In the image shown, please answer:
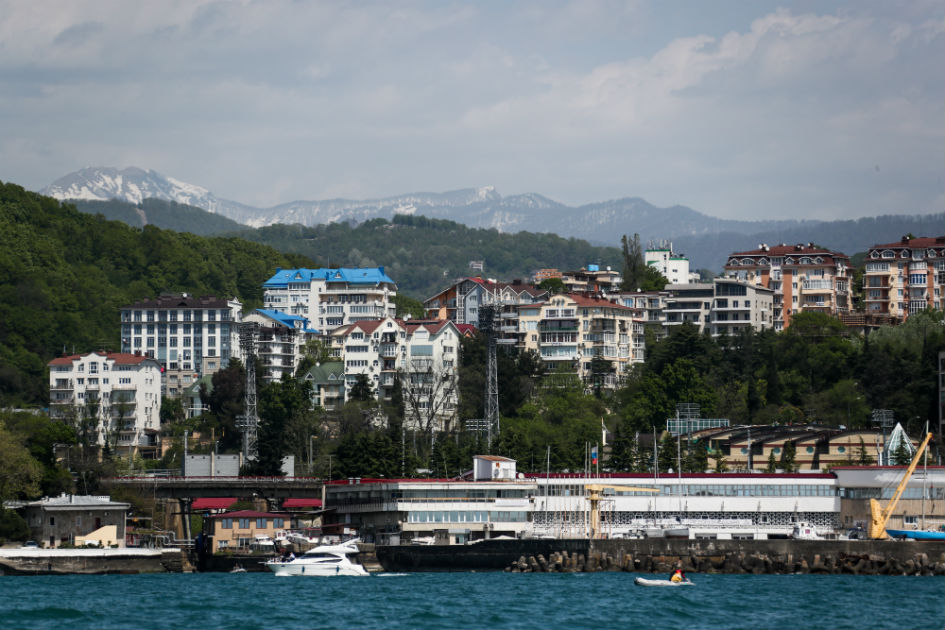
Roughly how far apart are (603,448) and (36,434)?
44.2m

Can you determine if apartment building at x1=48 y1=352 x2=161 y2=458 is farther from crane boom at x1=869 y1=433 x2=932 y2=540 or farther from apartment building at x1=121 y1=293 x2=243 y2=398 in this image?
crane boom at x1=869 y1=433 x2=932 y2=540

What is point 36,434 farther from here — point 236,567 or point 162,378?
point 162,378

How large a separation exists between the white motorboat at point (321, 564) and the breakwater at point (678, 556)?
441 centimetres

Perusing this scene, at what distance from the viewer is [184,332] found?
601ft

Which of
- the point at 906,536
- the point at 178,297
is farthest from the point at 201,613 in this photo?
the point at 178,297

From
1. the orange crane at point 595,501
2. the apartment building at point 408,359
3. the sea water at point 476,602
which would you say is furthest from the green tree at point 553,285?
the sea water at point 476,602

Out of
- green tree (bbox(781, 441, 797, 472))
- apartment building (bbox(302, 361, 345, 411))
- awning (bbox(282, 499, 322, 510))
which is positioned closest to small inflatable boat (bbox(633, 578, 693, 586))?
green tree (bbox(781, 441, 797, 472))

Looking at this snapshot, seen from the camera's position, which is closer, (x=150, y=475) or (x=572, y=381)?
(x=150, y=475)

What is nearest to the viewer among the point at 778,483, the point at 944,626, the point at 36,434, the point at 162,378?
the point at 944,626

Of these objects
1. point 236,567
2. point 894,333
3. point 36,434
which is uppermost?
point 894,333

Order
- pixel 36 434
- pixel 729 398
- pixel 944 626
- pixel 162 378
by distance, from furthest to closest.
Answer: pixel 162 378 → pixel 729 398 → pixel 36 434 → pixel 944 626

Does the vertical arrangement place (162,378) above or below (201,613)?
above

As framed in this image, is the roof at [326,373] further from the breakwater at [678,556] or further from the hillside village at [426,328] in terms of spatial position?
the breakwater at [678,556]

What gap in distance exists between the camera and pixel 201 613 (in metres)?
69.1
